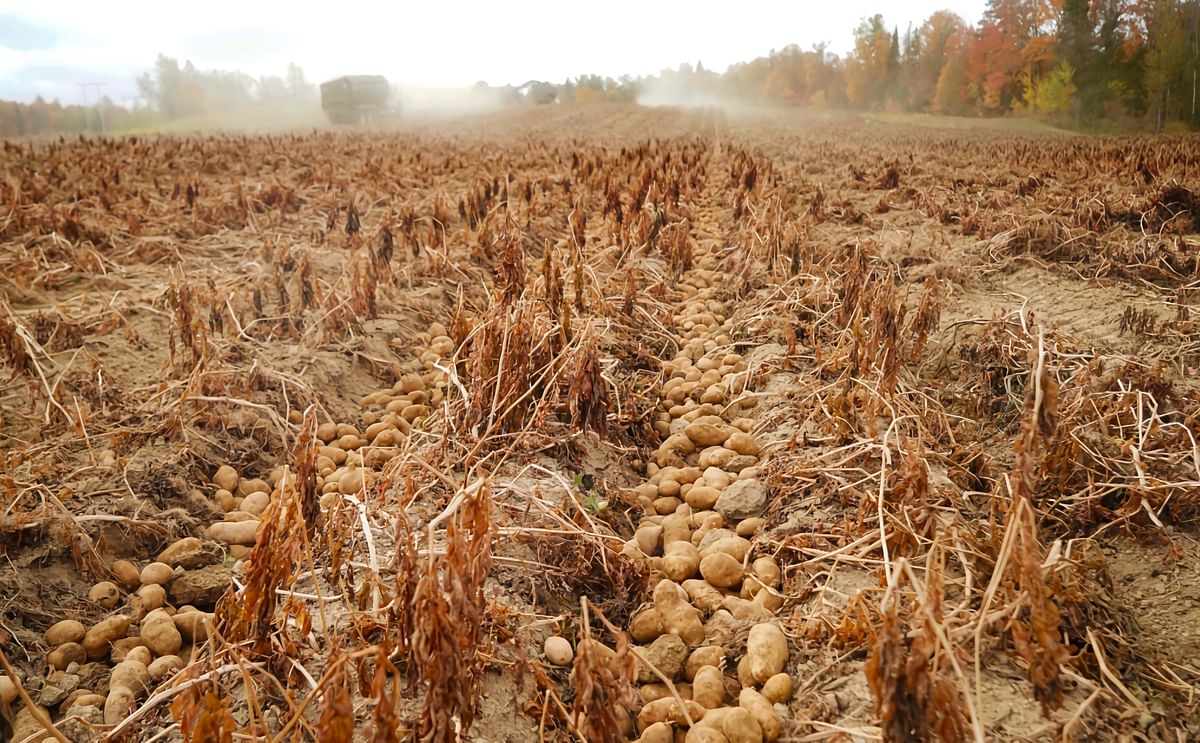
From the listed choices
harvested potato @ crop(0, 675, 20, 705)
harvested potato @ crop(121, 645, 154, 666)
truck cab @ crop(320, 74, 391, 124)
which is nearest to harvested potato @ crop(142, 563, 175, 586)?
harvested potato @ crop(121, 645, 154, 666)

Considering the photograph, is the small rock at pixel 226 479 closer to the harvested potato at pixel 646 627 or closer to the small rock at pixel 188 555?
the small rock at pixel 188 555

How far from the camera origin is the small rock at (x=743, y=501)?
6.41ft

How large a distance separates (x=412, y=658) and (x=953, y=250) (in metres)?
4.22

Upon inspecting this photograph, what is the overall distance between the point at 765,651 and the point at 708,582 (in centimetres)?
32

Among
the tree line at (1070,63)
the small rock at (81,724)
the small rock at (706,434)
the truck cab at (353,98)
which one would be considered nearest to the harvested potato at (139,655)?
the small rock at (81,724)

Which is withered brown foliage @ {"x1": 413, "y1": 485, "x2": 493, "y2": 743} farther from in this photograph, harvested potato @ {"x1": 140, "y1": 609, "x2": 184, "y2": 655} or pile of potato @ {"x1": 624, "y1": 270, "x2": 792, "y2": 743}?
harvested potato @ {"x1": 140, "y1": 609, "x2": 184, "y2": 655}

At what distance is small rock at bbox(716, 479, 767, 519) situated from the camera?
195cm

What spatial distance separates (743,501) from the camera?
6.44ft

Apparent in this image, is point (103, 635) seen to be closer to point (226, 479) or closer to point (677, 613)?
point (226, 479)

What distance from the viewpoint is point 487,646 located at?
53.1 inches

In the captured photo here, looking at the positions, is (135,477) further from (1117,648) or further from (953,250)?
(953,250)

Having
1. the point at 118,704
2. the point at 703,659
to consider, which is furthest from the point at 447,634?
the point at 118,704

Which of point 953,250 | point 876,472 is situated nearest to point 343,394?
point 876,472

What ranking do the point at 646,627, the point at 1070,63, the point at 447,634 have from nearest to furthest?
the point at 447,634 → the point at 646,627 → the point at 1070,63
